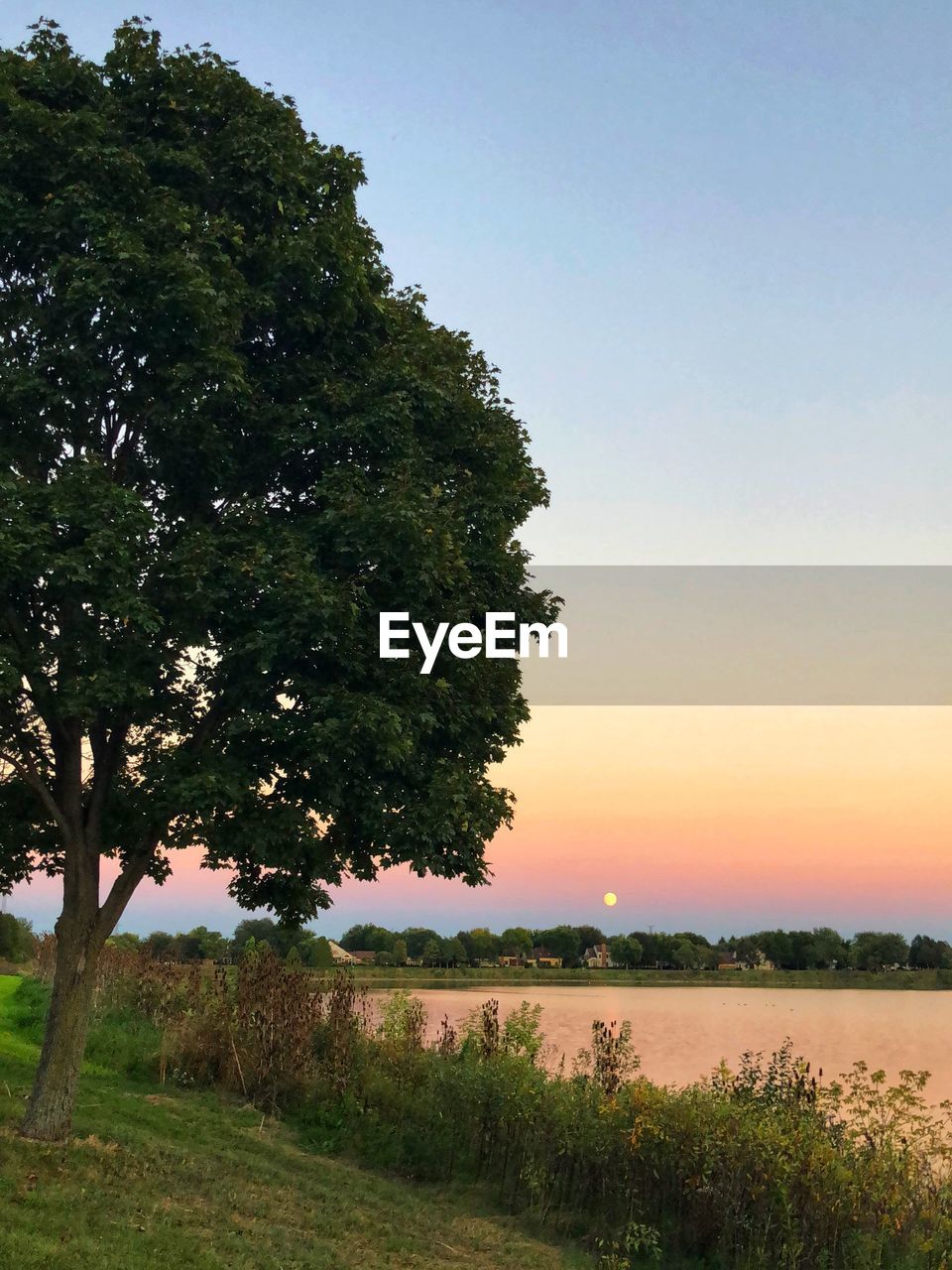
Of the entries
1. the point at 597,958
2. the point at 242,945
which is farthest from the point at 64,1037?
the point at 597,958

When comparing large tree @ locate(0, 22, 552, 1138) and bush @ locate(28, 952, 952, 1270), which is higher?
large tree @ locate(0, 22, 552, 1138)

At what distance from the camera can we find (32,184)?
42.1 ft

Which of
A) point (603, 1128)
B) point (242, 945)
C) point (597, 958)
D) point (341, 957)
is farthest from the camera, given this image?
point (597, 958)

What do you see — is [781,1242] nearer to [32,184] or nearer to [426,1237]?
[426,1237]

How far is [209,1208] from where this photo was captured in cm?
1167

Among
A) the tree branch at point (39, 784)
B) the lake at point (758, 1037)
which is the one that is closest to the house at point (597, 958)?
the lake at point (758, 1037)

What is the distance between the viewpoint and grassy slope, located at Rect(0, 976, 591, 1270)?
998 cm

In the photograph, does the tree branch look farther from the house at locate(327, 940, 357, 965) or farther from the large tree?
the house at locate(327, 940, 357, 965)

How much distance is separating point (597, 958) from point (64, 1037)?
133 meters

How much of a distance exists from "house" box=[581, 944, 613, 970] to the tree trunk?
122 m

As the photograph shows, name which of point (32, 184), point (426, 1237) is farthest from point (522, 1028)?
point (32, 184)

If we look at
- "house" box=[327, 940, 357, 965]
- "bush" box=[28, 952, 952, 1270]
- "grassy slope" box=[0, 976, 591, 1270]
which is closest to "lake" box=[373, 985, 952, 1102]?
"house" box=[327, 940, 357, 965]

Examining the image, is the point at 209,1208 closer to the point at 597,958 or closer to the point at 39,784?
the point at 39,784

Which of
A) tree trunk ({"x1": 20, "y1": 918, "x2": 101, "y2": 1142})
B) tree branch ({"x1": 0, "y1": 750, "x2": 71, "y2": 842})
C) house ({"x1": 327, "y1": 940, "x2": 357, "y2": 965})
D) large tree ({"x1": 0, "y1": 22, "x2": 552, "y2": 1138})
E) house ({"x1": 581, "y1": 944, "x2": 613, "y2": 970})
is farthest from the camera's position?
house ({"x1": 581, "y1": 944, "x2": 613, "y2": 970})
